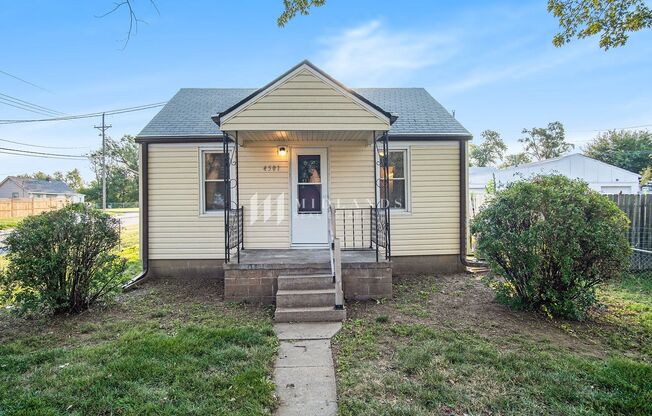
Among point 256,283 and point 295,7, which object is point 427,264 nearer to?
point 256,283

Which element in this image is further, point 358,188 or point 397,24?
point 397,24

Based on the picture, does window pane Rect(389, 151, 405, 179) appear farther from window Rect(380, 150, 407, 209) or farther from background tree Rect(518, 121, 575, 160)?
background tree Rect(518, 121, 575, 160)

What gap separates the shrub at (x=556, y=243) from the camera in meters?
4.29

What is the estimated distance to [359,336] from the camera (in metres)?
4.12

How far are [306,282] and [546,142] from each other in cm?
5427

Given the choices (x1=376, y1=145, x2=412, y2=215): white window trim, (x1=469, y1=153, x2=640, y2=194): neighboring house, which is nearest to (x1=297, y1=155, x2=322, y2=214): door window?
(x1=376, y1=145, x2=412, y2=215): white window trim

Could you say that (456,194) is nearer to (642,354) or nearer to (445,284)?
(445,284)

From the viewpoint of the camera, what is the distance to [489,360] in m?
3.32

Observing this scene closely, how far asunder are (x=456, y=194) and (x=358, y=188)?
2.21 m

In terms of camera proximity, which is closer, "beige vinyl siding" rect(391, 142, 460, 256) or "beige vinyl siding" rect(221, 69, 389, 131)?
"beige vinyl siding" rect(221, 69, 389, 131)

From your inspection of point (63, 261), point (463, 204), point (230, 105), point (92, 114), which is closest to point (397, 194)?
point (463, 204)

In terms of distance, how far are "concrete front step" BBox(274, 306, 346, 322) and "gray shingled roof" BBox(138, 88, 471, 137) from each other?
4.34 m

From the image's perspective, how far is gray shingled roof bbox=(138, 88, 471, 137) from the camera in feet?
24.3

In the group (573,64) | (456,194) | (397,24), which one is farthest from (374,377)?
(573,64)
